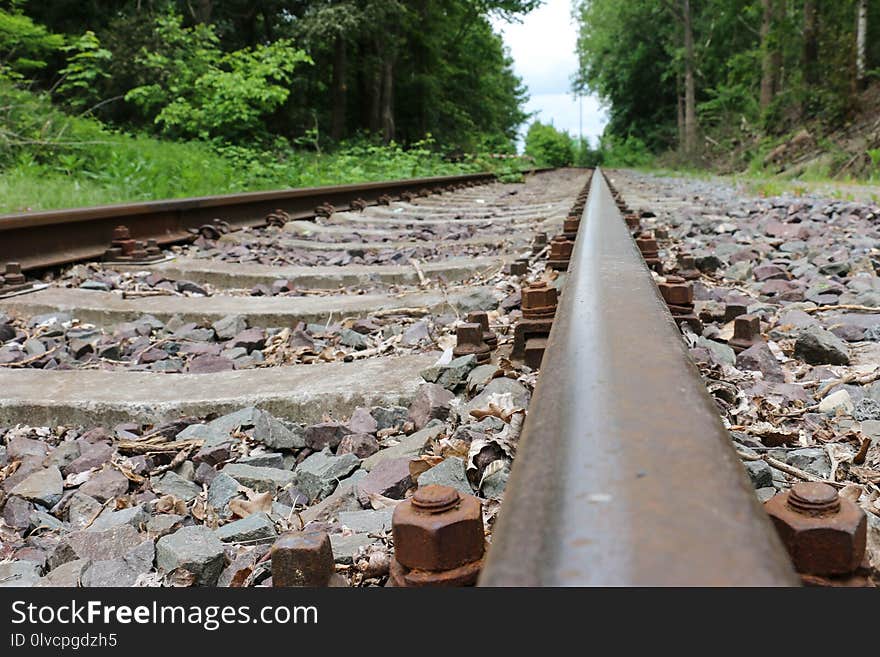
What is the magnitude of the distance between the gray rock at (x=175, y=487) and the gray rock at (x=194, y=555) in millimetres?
270

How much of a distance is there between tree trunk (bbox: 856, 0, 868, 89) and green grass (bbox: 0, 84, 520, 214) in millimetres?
10116

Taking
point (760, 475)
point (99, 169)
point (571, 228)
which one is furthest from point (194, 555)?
point (99, 169)

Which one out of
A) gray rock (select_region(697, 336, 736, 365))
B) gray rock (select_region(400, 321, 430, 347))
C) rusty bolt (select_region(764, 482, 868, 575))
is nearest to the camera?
rusty bolt (select_region(764, 482, 868, 575))

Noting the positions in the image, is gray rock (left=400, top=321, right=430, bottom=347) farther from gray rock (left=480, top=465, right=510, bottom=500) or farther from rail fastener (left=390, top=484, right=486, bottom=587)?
rail fastener (left=390, top=484, right=486, bottom=587)

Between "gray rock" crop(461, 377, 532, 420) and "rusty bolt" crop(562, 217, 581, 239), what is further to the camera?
"rusty bolt" crop(562, 217, 581, 239)

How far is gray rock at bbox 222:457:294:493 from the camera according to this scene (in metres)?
1.57

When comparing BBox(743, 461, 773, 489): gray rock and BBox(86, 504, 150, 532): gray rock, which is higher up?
BBox(743, 461, 773, 489): gray rock

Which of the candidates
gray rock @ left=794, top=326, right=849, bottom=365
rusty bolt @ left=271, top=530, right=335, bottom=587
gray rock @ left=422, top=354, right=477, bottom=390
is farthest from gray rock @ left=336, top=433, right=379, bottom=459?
gray rock @ left=794, top=326, right=849, bottom=365

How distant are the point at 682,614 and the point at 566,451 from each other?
0.21 meters

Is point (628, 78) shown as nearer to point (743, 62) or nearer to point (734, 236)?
point (743, 62)

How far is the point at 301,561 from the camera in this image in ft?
3.14

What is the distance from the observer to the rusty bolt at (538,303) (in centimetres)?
199

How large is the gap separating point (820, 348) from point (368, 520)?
1.38 metres

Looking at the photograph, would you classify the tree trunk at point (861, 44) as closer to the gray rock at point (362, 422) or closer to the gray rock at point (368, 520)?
the gray rock at point (362, 422)
